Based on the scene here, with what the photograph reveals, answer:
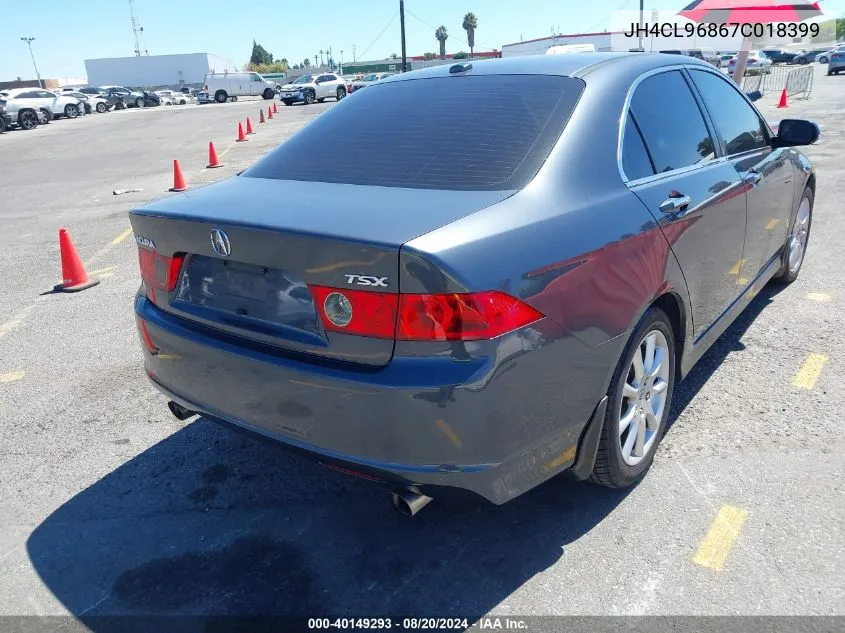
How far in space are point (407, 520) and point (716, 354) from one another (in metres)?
2.48

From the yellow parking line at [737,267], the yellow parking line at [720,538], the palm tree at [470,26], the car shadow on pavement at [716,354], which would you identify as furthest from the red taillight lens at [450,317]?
the palm tree at [470,26]

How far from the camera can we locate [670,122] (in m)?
3.25

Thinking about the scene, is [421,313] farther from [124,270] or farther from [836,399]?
[124,270]

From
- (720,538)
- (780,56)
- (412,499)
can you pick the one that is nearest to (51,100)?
(412,499)

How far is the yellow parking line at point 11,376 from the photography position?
14.5ft

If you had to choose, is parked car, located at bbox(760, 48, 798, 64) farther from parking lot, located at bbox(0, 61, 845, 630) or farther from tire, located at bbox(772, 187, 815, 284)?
parking lot, located at bbox(0, 61, 845, 630)

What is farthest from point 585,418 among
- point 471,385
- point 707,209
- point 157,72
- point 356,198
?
point 157,72

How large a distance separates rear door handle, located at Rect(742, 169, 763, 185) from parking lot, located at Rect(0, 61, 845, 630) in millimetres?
1090

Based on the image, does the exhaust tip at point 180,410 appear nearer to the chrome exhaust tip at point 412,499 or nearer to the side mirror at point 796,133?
the chrome exhaust tip at point 412,499

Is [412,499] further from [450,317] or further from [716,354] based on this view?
[716,354]

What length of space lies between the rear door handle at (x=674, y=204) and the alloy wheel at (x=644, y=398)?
52 centimetres

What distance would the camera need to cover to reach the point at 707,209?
10.5 feet

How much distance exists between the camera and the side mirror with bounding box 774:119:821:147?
14.2 feet

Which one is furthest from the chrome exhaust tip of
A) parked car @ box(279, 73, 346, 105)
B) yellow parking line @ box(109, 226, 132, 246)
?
parked car @ box(279, 73, 346, 105)
